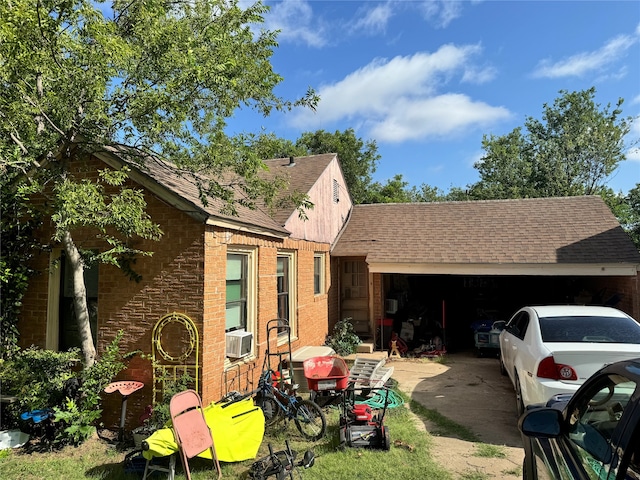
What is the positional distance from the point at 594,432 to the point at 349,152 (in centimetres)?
2927

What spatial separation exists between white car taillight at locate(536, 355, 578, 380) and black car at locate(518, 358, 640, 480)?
233 centimetres

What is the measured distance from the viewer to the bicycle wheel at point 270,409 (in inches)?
240

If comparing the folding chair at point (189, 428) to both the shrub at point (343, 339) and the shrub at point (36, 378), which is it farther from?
the shrub at point (343, 339)

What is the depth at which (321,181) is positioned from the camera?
12.8 meters

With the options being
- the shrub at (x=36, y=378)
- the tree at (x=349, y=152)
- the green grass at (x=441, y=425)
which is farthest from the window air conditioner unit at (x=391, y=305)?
the tree at (x=349, y=152)

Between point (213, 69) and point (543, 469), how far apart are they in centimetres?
564

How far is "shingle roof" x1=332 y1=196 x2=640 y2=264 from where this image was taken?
11852 millimetres

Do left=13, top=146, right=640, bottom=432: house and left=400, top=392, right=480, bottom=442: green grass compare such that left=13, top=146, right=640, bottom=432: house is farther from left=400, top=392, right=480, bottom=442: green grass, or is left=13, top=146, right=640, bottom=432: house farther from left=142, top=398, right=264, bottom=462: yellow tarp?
left=400, top=392, right=480, bottom=442: green grass

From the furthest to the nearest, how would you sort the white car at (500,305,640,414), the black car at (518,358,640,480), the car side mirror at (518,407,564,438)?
the white car at (500,305,640,414), the car side mirror at (518,407,564,438), the black car at (518,358,640,480)

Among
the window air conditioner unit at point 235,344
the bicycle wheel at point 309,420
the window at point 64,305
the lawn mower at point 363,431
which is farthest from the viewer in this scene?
the window air conditioner unit at point 235,344

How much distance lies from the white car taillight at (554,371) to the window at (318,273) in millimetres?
7376

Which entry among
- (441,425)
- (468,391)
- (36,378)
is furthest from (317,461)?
(468,391)

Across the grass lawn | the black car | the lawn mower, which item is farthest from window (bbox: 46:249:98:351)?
the black car

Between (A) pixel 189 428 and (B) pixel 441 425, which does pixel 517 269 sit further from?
(A) pixel 189 428
